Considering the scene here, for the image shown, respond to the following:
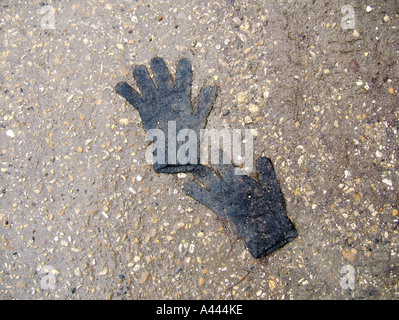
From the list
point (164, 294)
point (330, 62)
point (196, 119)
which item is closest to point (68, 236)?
point (164, 294)

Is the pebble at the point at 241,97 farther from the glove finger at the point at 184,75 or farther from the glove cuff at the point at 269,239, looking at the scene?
the glove cuff at the point at 269,239

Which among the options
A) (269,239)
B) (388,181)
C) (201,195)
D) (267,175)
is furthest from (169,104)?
(388,181)

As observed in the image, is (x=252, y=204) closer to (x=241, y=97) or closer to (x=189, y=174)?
(x=189, y=174)

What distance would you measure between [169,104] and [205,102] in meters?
0.17

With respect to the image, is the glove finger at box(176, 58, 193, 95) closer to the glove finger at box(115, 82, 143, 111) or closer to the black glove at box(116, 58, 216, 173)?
the black glove at box(116, 58, 216, 173)

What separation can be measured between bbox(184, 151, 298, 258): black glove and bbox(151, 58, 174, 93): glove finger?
1.39 feet

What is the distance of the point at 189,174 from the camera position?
1.51 m

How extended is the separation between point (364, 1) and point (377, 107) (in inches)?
19.9

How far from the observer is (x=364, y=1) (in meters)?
1.55

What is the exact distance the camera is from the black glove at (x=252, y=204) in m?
1.46

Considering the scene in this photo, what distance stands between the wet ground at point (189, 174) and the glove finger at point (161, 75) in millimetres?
43

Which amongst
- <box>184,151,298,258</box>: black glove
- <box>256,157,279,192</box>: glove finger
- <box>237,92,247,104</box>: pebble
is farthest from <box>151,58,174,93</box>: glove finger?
<box>256,157,279,192</box>: glove finger

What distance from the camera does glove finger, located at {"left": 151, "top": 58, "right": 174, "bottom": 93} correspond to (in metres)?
1.53

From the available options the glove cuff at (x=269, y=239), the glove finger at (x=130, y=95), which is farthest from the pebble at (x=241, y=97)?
the glove cuff at (x=269, y=239)
